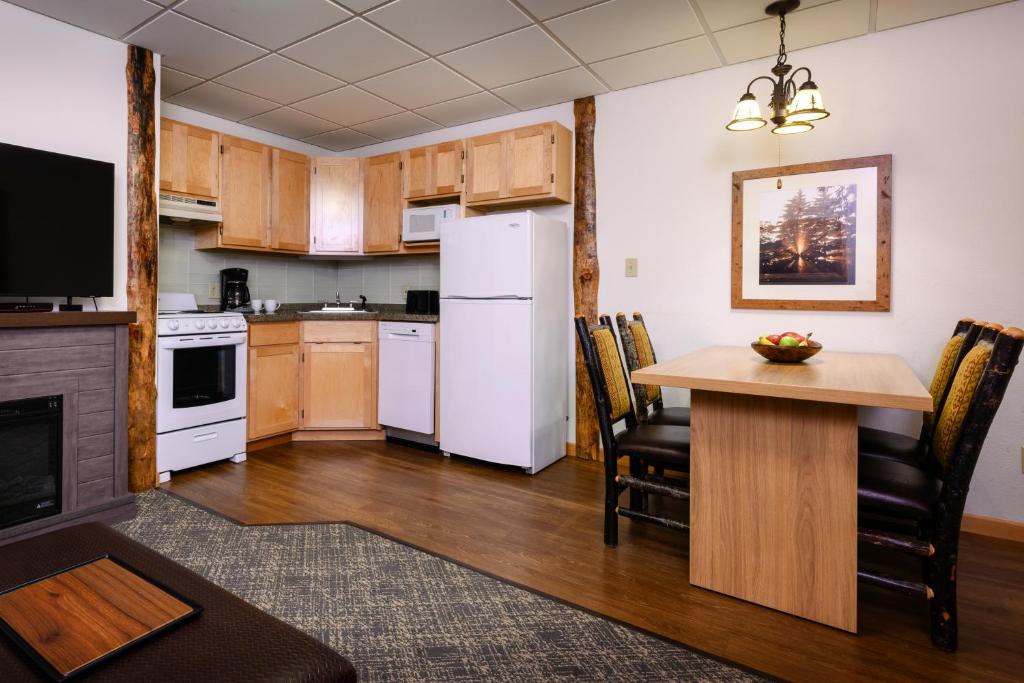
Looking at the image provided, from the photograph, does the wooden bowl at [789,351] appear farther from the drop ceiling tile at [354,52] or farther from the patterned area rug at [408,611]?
the drop ceiling tile at [354,52]

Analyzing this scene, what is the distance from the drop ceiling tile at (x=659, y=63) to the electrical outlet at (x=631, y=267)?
3.80ft

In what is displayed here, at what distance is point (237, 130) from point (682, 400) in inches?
159

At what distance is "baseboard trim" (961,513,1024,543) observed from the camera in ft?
A: 8.63

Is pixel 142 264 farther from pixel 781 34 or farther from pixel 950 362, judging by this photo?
pixel 950 362

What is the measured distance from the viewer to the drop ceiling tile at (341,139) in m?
4.69

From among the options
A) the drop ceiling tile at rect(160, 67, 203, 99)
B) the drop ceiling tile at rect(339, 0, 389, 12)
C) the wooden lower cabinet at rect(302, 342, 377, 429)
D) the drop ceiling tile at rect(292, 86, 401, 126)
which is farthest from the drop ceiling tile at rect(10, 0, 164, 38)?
the wooden lower cabinet at rect(302, 342, 377, 429)

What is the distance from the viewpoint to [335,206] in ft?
15.2

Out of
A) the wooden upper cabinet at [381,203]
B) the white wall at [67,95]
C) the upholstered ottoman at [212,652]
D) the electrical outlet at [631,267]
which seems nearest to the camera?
the upholstered ottoman at [212,652]

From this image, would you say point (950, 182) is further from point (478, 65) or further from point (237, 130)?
point (237, 130)

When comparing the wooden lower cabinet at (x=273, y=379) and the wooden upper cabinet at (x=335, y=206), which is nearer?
the wooden lower cabinet at (x=273, y=379)

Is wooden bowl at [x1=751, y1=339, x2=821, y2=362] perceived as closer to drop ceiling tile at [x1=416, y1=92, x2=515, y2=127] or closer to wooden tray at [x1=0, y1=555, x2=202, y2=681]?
wooden tray at [x1=0, y1=555, x2=202, y2=681]

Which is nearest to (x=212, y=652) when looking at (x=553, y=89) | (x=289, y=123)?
(x=553, y=89)

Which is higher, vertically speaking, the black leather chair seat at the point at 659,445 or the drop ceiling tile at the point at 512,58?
the drop ceiling tile at the point at 512,58

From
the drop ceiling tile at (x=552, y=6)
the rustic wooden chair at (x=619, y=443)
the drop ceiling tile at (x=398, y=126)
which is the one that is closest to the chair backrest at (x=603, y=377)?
the rustic wooden chair at (x=619, y=443)
